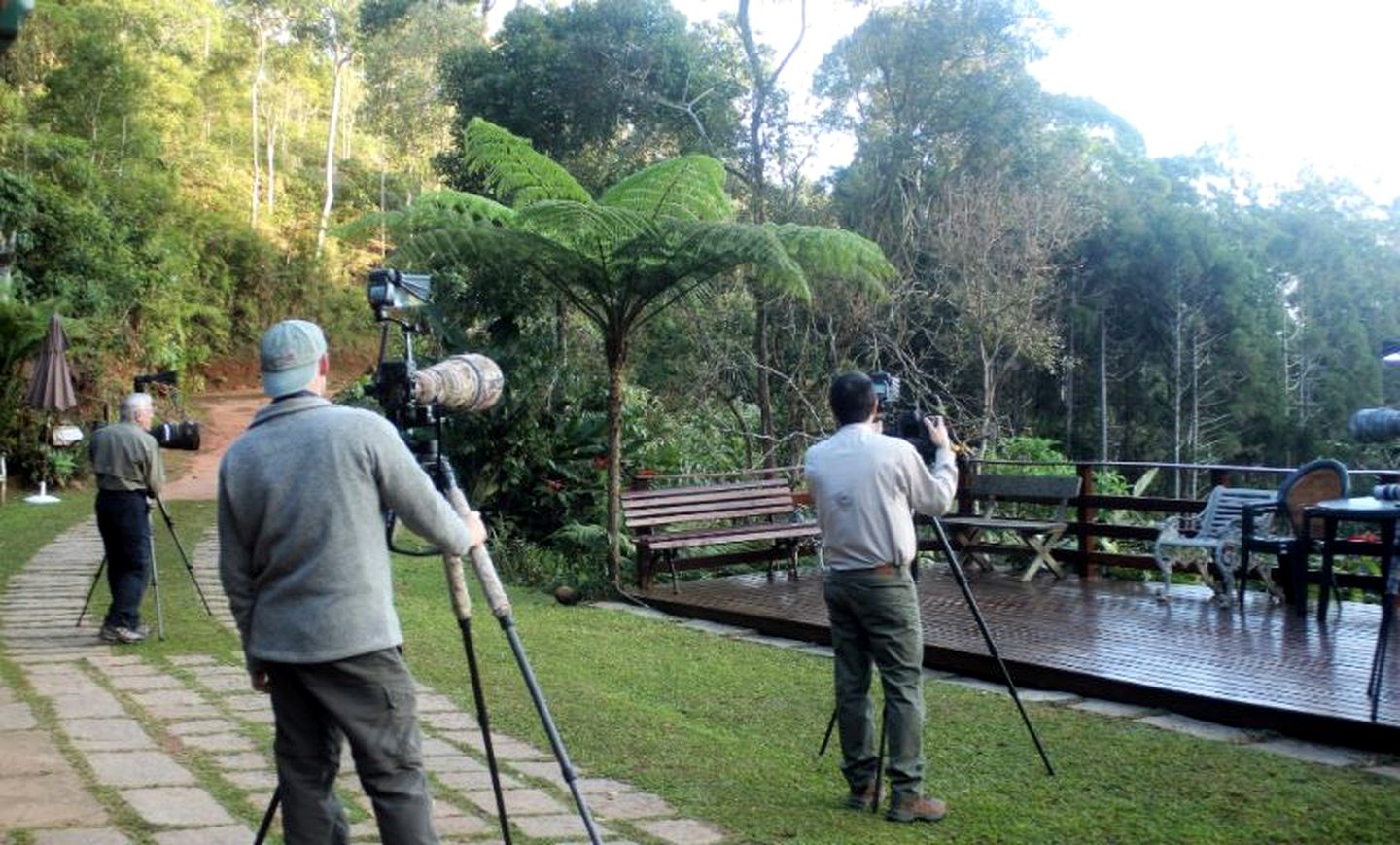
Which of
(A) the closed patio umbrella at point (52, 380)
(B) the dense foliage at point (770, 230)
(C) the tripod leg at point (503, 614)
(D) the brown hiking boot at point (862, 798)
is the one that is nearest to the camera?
(C) the tripod leg at point (503, 614)

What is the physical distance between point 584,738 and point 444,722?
727 millimetres

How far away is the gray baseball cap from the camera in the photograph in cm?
329

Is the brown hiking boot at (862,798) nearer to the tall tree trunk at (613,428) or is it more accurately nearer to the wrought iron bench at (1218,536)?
the wrought iron bench at (1218,536)

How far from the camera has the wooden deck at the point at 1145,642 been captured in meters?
5.99

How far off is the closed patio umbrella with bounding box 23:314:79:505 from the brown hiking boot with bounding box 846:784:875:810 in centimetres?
1483

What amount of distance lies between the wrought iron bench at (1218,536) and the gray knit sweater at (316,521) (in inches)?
279

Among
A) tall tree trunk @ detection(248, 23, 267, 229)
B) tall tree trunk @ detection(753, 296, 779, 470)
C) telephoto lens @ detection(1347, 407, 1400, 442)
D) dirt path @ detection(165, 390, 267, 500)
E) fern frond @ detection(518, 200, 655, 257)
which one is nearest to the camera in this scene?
telephoto lens @ detection(1347, 407, 1400, 442)

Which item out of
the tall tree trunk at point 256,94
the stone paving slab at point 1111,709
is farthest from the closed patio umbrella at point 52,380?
the tall tree trunk at point 256,94

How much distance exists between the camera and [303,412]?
324cm

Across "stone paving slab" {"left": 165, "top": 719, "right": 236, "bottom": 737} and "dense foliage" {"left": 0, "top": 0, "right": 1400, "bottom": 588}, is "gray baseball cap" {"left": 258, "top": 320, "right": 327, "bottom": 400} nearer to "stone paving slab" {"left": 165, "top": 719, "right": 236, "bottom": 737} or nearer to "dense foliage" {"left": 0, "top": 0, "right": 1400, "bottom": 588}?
"stone paving slab" {"left": 165, "top": 719, "right": 236, "bottom": 737}

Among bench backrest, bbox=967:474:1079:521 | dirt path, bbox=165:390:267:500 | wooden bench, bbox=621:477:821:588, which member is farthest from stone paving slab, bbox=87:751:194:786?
dirt path, bbox=165:390:267:500

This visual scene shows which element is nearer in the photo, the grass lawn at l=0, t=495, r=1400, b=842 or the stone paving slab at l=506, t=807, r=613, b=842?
the stone paving slab at l=506, t=807, r=613, b=842

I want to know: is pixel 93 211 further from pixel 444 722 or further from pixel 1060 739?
pixel 1060 739

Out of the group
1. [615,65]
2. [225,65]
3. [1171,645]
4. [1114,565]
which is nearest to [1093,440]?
[615,65]
